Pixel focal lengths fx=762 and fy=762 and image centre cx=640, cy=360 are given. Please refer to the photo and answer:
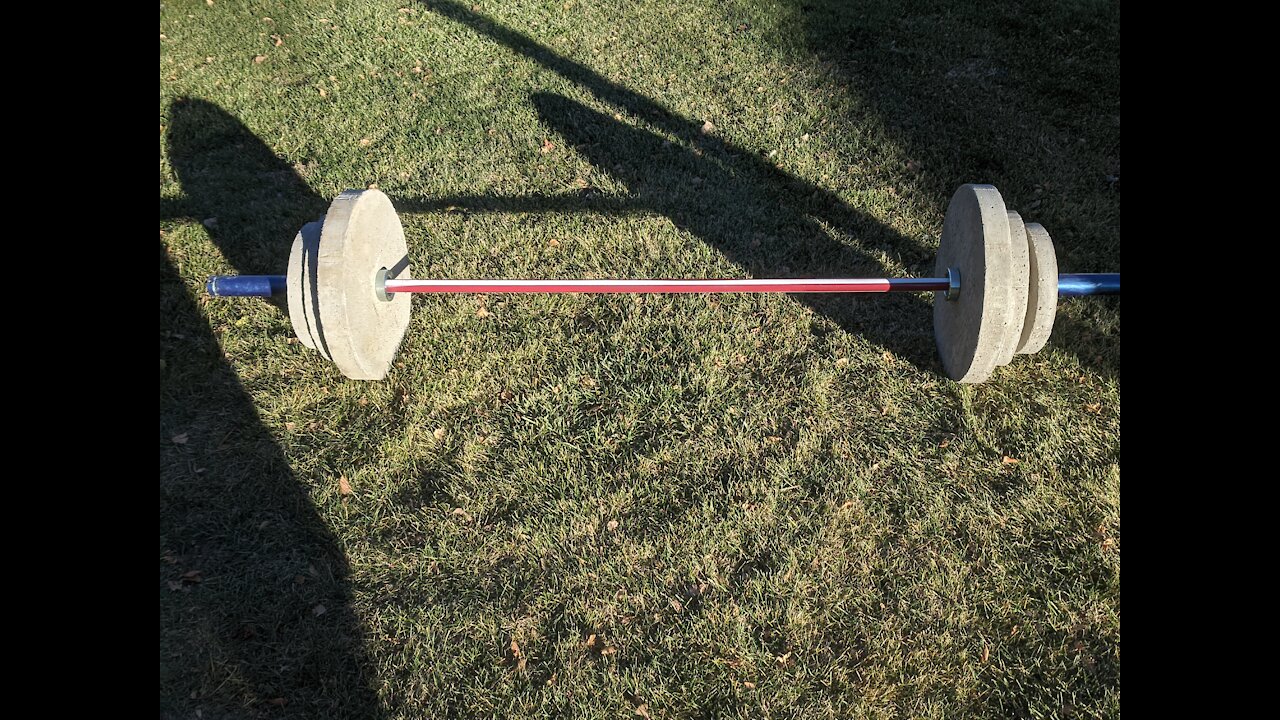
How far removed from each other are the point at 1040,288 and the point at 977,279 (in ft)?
0.91

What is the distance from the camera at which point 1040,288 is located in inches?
134

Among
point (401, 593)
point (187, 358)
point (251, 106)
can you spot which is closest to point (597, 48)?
point (251, 106)

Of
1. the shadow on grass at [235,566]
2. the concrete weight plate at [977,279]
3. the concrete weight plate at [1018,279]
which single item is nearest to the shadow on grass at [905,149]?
the concrete weight plate at [977,279]

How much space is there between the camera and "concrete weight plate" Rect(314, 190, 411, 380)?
11.2 feet

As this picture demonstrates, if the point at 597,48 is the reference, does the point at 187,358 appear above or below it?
below

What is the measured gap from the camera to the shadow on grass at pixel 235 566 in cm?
293

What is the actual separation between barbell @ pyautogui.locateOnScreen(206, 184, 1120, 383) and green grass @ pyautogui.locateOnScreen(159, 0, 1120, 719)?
0.47 m

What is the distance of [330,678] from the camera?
2.95m

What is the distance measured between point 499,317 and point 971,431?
2663 mm

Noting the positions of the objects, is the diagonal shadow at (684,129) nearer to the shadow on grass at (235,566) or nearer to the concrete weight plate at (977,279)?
the concrete weight plate at (977,279)

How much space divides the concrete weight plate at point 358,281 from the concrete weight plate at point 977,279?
2.82 meters

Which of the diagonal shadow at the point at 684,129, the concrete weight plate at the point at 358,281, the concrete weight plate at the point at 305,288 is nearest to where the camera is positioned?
the concrete weight plate at the point at 358,281
